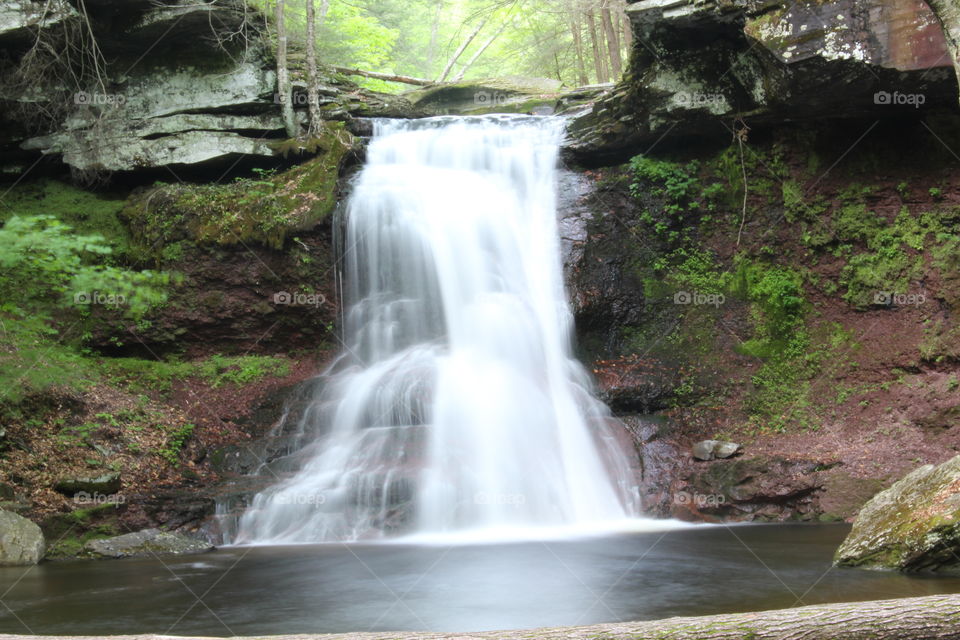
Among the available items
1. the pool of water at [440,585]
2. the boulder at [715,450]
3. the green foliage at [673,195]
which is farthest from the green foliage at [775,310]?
the pool of water at [440,585]

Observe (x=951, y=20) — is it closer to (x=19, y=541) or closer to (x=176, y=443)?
(x=19, y=541)

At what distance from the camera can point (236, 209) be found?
12.0 meters

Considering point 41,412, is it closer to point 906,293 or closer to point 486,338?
point 486,338

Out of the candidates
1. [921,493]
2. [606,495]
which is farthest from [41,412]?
[921,493]

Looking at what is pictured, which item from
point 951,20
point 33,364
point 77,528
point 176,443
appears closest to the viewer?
point 951,20

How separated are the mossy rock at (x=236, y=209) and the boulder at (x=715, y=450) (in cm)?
688

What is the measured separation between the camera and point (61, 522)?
24.6 ft

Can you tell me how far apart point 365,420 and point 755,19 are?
7.17 m

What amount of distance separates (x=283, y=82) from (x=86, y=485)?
7.72 meters

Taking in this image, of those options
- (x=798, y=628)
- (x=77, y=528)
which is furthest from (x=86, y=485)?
(x=798, y=628)

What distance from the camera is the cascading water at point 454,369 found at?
816 centimetres

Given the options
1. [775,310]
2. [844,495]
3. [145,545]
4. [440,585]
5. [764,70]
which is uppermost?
[764,70]

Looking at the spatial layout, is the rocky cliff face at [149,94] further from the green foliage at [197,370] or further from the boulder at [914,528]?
the boulder at [914,528]

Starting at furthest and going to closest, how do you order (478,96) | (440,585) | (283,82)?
(478,96)
(283,82)
(440,585)
